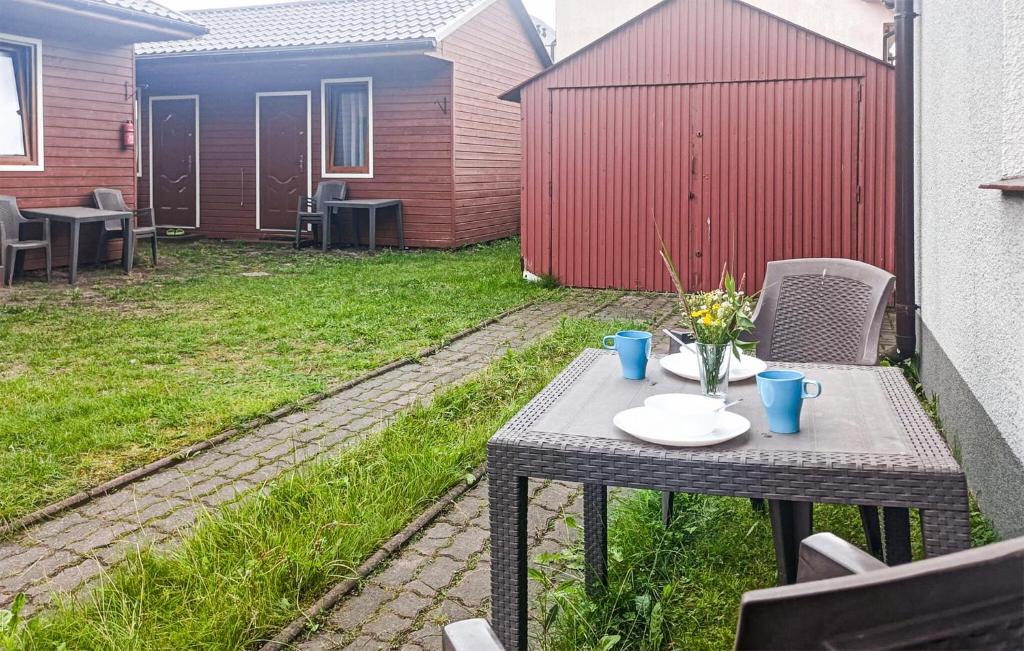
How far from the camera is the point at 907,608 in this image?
977mm

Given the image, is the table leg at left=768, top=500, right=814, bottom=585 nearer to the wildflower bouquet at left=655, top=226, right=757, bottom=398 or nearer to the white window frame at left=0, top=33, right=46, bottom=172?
the wildflower bouquet at left=655, top=226, right=757, bottom=398

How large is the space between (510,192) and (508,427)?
1460 centimetres

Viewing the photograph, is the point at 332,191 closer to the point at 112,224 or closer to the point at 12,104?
the point at 112,224

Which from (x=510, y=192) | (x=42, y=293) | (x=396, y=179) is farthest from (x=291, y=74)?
(x=42, y=293)

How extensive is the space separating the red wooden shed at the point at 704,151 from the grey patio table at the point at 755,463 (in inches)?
271

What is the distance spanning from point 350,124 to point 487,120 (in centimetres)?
219

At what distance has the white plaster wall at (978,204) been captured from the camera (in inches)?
107

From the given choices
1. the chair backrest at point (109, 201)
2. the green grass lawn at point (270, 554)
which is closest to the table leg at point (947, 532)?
the green grass lawn at point (270, 554)

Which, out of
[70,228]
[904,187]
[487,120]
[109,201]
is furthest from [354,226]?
[904,187]

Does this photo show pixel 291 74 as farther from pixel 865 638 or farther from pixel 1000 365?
pixel 865 638

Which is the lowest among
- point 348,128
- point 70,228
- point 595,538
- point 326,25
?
point 595,538

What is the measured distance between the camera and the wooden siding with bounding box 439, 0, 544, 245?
14066 mm

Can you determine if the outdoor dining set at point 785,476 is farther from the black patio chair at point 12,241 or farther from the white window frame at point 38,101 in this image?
the white window frame at point 38,101

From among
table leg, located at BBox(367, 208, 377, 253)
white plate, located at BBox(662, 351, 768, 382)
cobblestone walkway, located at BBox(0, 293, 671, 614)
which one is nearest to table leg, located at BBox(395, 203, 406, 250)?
table leg, located at BBox(367, 208, 377, 253)
